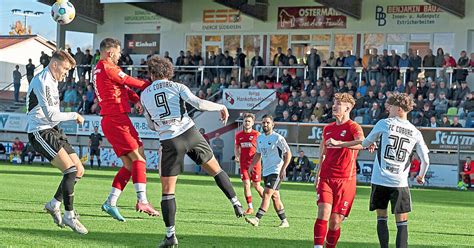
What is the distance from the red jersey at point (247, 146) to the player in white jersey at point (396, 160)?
7.37m

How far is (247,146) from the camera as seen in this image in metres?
18.0

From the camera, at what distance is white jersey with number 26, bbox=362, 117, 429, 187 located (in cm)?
1048

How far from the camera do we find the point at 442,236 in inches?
567

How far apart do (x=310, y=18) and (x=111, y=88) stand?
3246 cm

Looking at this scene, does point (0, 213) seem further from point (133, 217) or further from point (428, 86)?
point (428, 86)

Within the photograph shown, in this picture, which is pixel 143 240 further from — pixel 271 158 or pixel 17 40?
pixel 17 40

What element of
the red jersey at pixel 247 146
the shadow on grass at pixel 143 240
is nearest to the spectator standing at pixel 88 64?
the red jersey at pixel 247 146

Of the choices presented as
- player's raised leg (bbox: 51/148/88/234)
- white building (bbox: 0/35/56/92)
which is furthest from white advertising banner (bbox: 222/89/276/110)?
white building (bbox: 0/35/56/92)

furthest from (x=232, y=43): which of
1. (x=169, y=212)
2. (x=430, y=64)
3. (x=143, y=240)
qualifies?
(x=169, y=212)

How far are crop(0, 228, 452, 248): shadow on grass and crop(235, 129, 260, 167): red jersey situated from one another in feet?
17.5

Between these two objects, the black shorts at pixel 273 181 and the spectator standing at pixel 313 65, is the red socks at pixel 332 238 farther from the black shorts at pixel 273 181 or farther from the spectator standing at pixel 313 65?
the spectator standing at pixel 313 65

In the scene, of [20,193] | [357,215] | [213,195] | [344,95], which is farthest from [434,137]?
[344,95]

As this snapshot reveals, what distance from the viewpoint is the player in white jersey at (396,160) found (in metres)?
10.5

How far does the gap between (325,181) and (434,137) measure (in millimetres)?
23074
